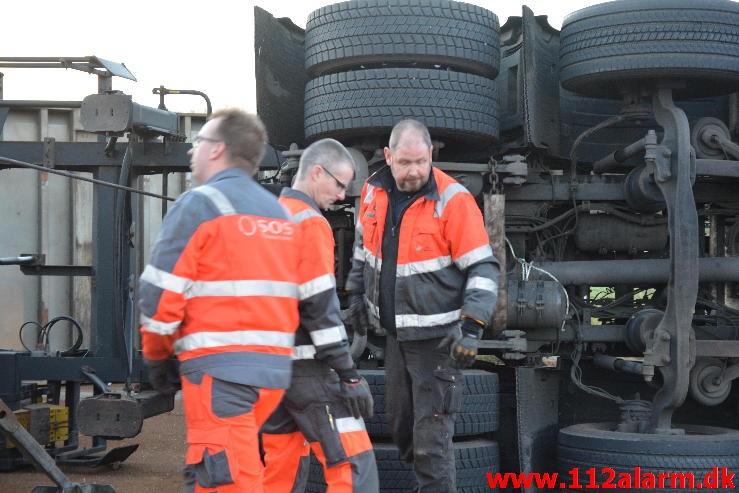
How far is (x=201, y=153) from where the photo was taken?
3.27 m

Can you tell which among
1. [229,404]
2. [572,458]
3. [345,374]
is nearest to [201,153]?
[229,404]

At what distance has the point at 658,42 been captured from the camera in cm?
527

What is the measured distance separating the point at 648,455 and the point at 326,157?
7.21 ft

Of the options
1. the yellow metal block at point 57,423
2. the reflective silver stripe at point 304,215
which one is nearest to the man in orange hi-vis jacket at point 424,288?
the reflective silver stripe at point 304,215

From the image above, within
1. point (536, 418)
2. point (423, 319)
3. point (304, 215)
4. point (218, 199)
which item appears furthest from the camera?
point (536, 418)

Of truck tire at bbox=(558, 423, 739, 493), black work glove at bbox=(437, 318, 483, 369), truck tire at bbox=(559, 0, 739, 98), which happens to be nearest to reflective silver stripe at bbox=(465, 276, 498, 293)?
black work glove at bbox=(437, 318, 483, 369)

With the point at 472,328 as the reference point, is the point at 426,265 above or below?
above

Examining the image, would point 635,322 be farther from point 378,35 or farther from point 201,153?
point 201,153

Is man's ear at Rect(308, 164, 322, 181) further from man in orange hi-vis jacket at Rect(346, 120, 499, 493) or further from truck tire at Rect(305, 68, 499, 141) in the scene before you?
truck tire at Rect(305, 68, 499, 141)

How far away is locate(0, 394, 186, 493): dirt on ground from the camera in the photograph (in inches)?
239

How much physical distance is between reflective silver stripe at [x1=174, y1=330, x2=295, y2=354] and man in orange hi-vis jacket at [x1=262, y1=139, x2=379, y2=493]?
1.70ft

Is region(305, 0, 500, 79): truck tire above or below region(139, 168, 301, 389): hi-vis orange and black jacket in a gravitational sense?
above

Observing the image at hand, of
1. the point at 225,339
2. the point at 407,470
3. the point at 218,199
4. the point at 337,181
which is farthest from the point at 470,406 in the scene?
the point at 218,199

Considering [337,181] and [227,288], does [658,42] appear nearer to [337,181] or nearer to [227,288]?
[337,181]
